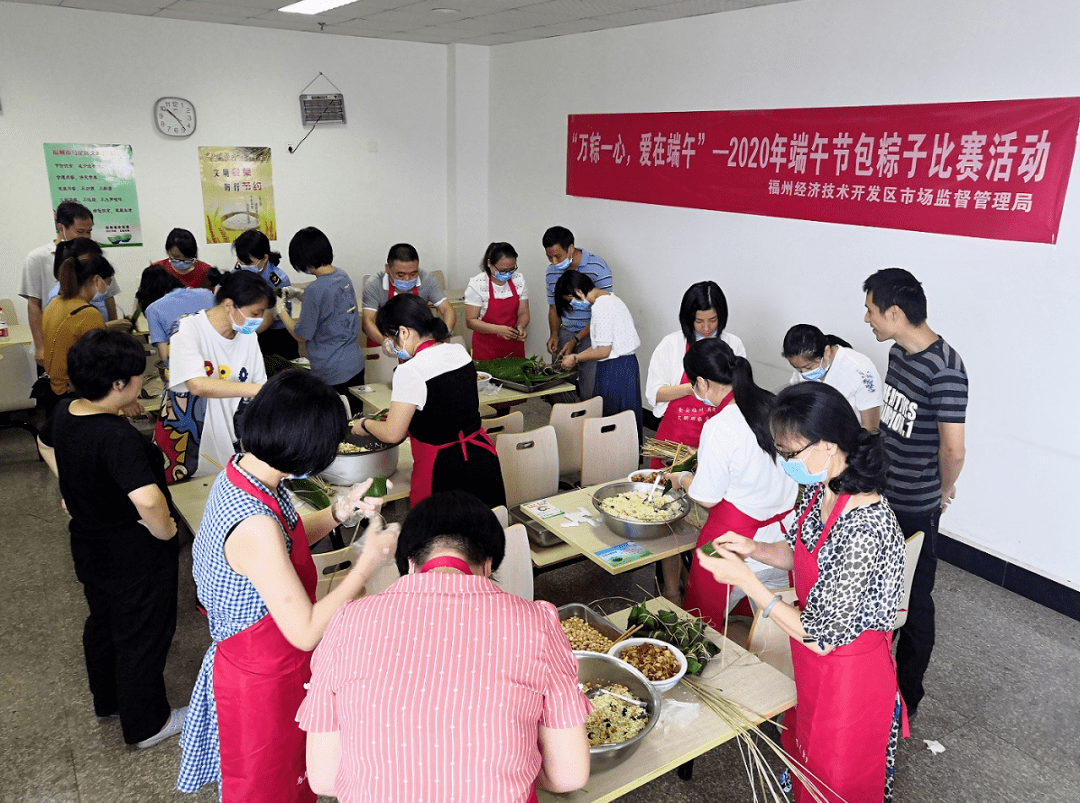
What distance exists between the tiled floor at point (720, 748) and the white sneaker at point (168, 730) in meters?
0.04

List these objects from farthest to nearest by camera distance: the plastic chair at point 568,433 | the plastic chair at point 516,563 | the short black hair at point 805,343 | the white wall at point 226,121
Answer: the white wall at point 226,121, the plastic chair at point 568,433, the short black hair at point 805,343, the plastic chair at point 516,563

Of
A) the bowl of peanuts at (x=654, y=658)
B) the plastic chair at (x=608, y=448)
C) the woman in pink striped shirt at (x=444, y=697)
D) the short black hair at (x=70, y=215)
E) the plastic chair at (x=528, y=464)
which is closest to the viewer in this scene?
the woman in pink striped shirt at (x=444, y=697)

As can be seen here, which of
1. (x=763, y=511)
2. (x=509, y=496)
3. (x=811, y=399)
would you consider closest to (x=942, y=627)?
(x=763, y=511)

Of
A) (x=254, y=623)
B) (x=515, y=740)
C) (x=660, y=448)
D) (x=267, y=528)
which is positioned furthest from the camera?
(x=660, y=448)

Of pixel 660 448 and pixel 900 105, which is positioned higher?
pixel 900 105

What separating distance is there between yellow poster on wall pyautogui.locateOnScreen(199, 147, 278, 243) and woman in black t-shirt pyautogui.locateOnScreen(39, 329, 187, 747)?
15.4 ft

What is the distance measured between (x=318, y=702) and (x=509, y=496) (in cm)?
243

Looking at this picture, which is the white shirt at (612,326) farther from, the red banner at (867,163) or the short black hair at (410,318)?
the short black hair at (410,318)

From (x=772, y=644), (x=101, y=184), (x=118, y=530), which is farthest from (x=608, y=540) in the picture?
(x=101, y=184)

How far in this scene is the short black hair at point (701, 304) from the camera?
13.8ft

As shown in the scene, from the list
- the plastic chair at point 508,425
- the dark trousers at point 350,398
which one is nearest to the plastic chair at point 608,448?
the plastic chair at point 508,425

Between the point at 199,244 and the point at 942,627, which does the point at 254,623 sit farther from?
the point at 199,244

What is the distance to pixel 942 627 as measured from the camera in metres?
3.97

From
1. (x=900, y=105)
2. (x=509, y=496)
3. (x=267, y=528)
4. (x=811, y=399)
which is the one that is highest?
(x=900, y=105)
